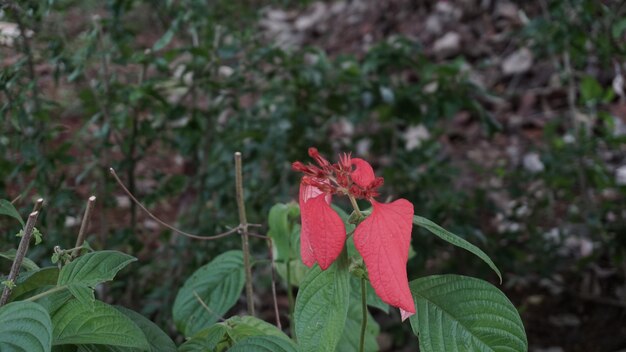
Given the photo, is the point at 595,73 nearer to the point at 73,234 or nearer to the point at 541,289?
the point at 541,289

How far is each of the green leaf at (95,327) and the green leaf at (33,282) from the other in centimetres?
7

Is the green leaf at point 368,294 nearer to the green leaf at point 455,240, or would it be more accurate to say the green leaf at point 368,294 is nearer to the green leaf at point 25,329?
the green leaf at point 455,240

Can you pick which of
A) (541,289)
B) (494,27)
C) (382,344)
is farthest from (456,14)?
(382,344)

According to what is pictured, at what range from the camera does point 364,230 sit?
683 millimetres

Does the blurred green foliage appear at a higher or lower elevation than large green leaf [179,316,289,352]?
lower

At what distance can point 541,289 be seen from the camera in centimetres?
234

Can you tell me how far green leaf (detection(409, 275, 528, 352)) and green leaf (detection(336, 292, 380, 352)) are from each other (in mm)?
238

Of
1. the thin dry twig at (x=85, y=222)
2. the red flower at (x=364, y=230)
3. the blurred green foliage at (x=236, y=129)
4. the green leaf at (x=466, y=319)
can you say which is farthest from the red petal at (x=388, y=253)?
the blurred green foliage at (x=236, y=129)

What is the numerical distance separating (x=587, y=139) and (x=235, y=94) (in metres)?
1.05

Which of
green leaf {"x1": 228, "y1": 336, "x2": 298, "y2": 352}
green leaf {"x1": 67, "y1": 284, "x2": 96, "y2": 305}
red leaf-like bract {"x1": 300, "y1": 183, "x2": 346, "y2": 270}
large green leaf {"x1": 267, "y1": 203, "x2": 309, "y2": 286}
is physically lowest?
large green leaf {"x1": 267, "y1": 203, "x2": 309, "y2": 286}

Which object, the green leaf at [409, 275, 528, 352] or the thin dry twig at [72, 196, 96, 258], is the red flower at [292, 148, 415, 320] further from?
the thin dry twig at [72, 196, 96, 258]

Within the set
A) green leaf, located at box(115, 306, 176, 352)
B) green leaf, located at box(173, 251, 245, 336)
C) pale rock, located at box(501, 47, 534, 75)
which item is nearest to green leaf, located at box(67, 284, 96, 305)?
green leaf, located at box(115, 306, 176, 352)

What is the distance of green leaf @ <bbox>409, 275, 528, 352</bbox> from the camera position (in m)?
0.76

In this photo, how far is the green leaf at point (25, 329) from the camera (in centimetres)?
62
